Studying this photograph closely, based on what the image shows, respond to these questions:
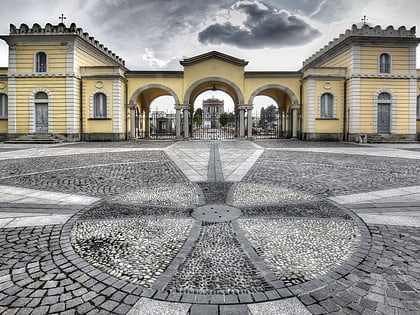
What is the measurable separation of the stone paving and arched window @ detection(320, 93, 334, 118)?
59.6ft

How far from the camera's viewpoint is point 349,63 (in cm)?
2262

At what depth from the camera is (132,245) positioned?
3391 millimetres

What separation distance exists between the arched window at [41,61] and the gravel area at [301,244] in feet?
80.3

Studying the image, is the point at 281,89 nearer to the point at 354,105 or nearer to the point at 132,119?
the point at 354,105

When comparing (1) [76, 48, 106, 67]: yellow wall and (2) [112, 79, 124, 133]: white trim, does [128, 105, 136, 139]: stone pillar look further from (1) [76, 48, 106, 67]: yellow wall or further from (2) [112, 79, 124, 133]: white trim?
(1) [76, 48, 106, 67]: yellow wall

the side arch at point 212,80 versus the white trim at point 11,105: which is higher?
the side arch at point 212,80

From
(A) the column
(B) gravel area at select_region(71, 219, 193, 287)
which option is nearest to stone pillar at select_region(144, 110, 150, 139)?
(A) the column

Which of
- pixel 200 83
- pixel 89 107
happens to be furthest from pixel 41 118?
pixel 200 83

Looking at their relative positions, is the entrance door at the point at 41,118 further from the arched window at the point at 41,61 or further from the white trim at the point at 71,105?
the arched window at the point at 41,61

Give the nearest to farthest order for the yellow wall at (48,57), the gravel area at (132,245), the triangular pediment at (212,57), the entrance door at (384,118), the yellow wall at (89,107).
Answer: the gravel area at (132,245) < the yellow wall at (48,57) < the entrance door at (384,118) < the yellow wall at (89,107) < the triangular pediment at (212,57)

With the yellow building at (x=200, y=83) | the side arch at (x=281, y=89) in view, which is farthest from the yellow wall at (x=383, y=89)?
the side arch at (x=281, y=89)

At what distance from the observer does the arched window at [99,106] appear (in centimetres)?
2369

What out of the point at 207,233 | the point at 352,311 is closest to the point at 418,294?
the point at 352,311

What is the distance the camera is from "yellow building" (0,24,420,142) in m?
22.3
